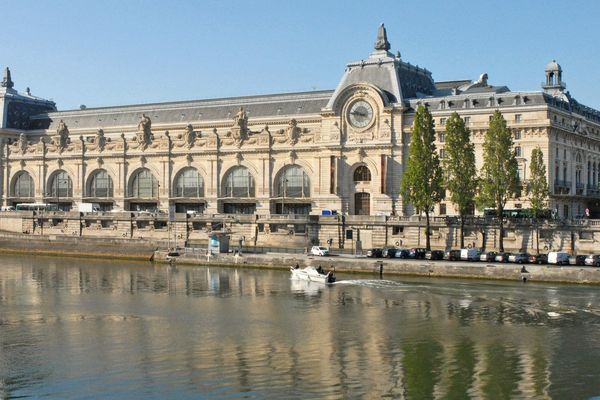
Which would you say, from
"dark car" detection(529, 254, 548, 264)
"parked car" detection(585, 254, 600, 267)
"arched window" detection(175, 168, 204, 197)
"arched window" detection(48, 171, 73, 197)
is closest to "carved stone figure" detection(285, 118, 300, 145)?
"arched window" detection(175, 168, 204, 197)

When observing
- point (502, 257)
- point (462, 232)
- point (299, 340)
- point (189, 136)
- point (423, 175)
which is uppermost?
point (189, 136)

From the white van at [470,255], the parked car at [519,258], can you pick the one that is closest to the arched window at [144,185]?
the white van at [470,255]

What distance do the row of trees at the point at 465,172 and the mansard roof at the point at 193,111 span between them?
28205mm

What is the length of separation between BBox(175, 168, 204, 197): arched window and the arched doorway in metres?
23.2

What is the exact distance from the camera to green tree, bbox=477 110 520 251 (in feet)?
290

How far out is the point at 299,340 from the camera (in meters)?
50.7

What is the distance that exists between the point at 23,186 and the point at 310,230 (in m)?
57.0

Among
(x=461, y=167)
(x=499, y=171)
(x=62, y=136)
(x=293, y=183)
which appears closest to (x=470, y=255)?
(x=499, y=171)

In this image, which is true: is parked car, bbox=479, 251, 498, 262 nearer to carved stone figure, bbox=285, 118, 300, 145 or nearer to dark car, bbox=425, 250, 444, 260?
dark car, bbox=425, 250, 444, 260

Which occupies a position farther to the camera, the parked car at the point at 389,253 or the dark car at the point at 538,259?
the parked car at the point at 389,253

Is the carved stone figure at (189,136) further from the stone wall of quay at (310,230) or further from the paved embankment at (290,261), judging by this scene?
the paved embankment at (290,261)

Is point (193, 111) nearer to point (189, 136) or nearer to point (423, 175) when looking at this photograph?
point (189, 136)

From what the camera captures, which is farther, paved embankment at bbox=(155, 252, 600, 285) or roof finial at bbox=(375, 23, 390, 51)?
roof finial at bbox=(375, 23, 390, 51)

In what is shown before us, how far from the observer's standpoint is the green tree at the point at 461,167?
299 feet
